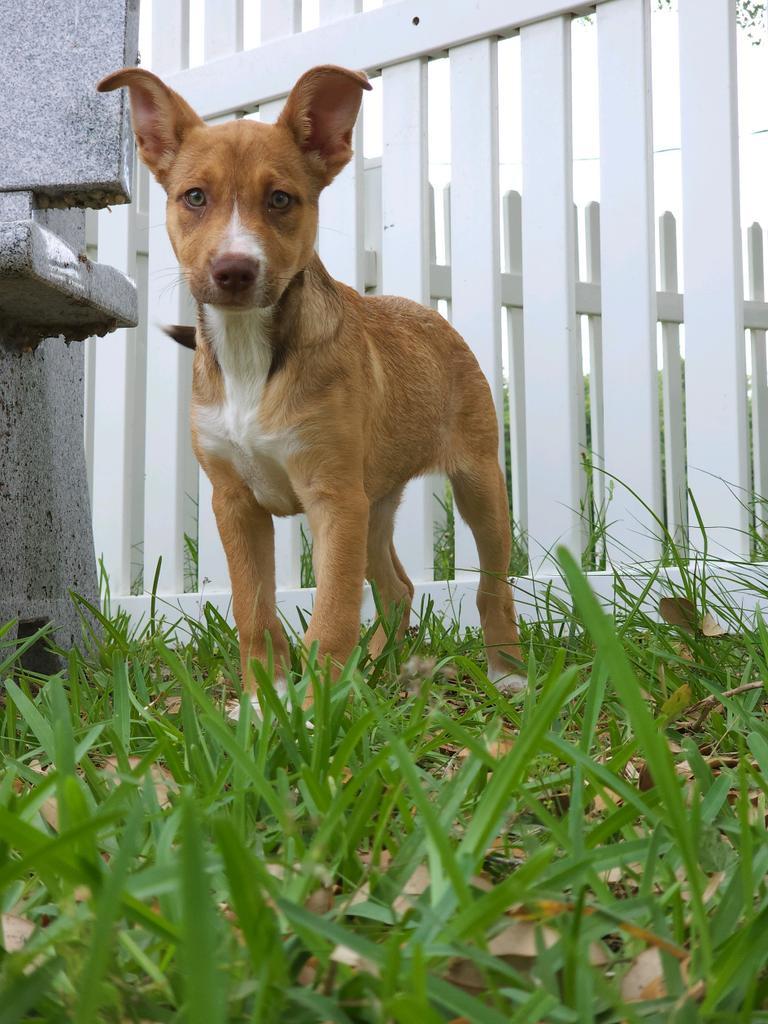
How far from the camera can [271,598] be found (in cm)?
315

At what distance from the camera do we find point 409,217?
4.55 meters

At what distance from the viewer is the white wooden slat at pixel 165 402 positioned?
5109 mm

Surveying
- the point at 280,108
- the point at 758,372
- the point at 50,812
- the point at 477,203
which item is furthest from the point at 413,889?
the point at 758,372

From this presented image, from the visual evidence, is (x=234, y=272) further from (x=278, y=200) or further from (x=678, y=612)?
(x=678, y=612)

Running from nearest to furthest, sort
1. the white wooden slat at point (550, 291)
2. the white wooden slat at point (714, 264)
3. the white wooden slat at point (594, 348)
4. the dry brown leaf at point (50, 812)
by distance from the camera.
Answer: the dry brown leaf at point (50, 812) < the white wooden slat at point (714, 264) < the white wooden slat at point (550, 291) < the white wooden slat at point (594, 348)

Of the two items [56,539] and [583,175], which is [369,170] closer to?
[583,175]

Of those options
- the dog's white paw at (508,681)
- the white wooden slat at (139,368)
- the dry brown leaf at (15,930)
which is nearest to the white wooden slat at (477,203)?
the dog's white paw at (508,681)

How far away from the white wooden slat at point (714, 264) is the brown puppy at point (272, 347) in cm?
107

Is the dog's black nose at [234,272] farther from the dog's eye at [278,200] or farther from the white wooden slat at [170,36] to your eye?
the white wooden slat at [170,36]

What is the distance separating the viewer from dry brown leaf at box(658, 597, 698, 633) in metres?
2.63

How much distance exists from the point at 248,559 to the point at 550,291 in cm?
180

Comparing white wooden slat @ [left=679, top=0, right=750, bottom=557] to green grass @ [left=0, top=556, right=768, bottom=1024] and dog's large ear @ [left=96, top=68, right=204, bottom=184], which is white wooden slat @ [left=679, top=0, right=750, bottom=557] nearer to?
dog's large ear @ [left=96, top=68, right=204, bottom=184]

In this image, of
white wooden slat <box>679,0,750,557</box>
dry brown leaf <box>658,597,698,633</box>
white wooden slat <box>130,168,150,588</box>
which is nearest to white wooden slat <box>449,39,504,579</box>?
white wooden slat <box>679,0,750,557</box>

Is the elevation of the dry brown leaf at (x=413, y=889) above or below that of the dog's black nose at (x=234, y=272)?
below
